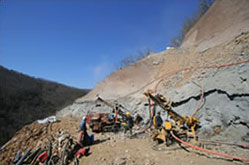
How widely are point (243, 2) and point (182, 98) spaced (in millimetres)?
11420

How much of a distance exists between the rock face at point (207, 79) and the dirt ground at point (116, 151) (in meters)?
1.50

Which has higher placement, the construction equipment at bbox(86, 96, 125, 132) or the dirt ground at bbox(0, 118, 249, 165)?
the construction equipment at bbox(86, 96, 125, 132)

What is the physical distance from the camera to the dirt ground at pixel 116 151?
3904 millimetres

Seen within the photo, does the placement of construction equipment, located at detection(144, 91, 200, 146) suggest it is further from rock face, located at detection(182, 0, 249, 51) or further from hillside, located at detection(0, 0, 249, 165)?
rock face, located at detection(182, 0, 249, 51)

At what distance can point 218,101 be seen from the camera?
5.25m

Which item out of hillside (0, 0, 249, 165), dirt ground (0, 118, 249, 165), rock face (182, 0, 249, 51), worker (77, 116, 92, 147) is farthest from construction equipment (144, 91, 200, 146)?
rock face (182, 0, 249, 51)

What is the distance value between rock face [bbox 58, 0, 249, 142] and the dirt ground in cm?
150

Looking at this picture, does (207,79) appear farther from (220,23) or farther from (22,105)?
(22,105)

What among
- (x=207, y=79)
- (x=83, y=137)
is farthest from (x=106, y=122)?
(x=207, y=79)

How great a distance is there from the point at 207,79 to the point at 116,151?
5551 mm

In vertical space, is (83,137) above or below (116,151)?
above

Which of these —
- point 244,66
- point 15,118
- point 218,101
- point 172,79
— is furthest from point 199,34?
point 15,118

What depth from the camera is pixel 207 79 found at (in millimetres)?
6488

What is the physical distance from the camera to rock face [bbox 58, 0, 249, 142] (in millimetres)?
4723
